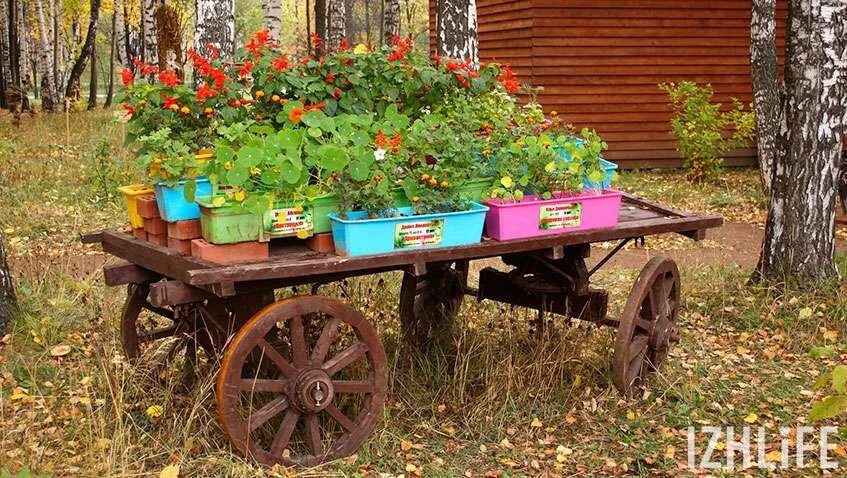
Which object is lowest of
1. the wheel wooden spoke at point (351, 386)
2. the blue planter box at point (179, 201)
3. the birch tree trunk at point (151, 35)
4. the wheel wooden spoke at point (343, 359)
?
the wheel wooden spoke at point (351, 386)

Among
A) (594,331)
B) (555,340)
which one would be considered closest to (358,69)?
(555,340)

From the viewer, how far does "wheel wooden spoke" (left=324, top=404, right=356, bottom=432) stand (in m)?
3.95

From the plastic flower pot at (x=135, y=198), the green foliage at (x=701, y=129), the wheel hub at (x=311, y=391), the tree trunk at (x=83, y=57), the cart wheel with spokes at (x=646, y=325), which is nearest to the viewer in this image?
the wheel hub at (x=311, y=391)

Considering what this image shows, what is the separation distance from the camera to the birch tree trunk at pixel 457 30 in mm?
8219

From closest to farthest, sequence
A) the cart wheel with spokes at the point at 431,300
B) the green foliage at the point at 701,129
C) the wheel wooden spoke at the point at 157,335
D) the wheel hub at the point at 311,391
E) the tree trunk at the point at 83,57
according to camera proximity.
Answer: the wheel hub at the point at 311,391 → the wheel wooden spoke at the point at 157,335 → the cart wheel with spokes at the point at 431,300 → the green foliage at the point at 701,129 → the tree trunk at the point at 83,57

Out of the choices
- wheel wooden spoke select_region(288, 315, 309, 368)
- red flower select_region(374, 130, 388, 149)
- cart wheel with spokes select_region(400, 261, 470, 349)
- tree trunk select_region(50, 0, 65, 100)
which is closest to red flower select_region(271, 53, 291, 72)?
red flower select_region(374, 130, 388, 149)

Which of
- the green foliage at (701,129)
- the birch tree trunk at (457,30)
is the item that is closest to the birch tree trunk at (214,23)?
the birch tree trunk at (457,30)

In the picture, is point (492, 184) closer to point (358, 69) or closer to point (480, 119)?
point (480, 119)

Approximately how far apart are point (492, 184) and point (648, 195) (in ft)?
28.6

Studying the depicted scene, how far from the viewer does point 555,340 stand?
16.9 ft

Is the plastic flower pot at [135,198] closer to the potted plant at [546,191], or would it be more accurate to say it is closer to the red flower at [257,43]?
A: the red flower at [257,43]

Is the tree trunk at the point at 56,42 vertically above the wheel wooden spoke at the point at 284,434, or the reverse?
the tree trunk at the point at 56,42

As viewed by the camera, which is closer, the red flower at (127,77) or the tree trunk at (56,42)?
the red flower at (127,77)

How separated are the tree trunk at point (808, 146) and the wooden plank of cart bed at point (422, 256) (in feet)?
5.88
